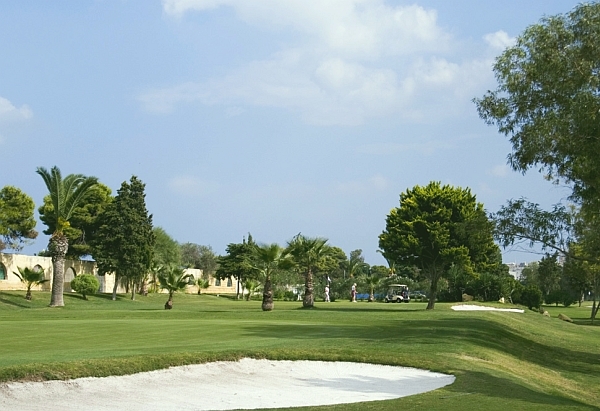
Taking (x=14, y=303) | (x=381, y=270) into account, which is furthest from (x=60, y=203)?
(x=381, y=270)

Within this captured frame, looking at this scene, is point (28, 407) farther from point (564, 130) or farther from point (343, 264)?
point (343, 264)

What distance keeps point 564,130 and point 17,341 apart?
18783 mm

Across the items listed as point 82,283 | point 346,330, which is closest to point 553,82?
point 346,330

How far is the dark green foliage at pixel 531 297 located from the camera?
7675 centimetres

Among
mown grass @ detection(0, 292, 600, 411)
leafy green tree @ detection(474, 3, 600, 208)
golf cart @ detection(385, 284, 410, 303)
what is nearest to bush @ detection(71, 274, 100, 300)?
golf cart @ detection(385, 284, 410, 303)

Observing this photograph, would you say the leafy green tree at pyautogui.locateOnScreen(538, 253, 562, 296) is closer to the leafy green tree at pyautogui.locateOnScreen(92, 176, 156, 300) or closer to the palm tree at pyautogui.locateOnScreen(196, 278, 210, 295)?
the palm tree at pyautogui.locateOnScreen(196, 278, 210, 295)

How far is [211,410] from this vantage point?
12711 millimetres

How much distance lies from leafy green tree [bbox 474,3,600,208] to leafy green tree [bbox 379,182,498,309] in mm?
22667

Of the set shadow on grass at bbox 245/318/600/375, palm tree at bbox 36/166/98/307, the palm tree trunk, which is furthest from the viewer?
the palm tree trunk

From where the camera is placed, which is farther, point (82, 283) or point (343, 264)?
point (343, 264)

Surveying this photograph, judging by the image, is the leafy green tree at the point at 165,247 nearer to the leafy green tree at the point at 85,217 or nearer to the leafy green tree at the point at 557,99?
the leafy green tree at the point at 85,217

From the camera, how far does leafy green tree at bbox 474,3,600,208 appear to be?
2581 centimetres

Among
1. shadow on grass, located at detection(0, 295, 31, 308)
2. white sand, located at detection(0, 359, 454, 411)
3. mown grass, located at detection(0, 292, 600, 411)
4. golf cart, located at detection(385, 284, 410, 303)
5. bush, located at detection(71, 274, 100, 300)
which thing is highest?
golf cart, located at detection(385, 284, 410, 303)

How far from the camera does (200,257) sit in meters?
138
